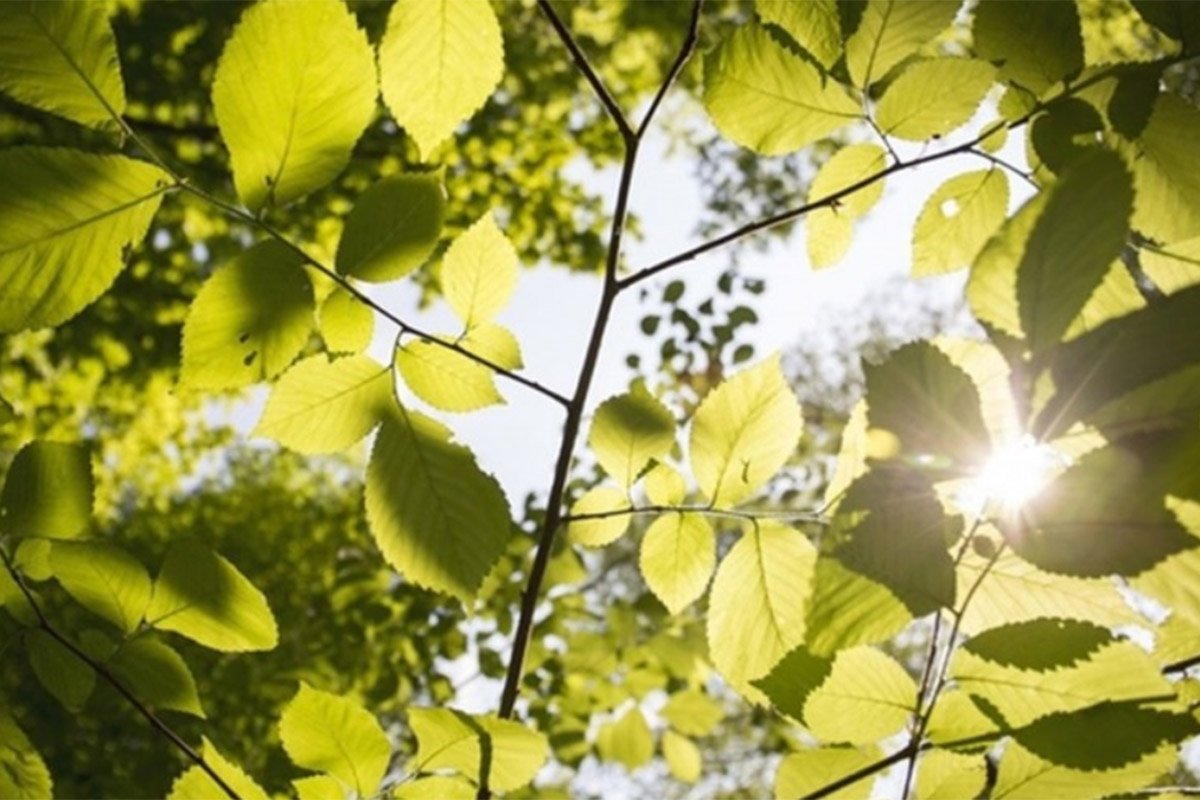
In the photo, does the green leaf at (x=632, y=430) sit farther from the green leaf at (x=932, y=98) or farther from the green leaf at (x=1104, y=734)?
the green leaf at (x=1104, y=734)

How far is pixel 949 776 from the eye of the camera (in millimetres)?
742

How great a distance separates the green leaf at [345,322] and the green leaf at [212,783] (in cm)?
36

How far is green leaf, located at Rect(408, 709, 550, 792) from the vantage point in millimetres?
853

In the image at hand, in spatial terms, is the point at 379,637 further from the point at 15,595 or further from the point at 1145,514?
the point at 1145,514

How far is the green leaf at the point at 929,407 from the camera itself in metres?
0.53

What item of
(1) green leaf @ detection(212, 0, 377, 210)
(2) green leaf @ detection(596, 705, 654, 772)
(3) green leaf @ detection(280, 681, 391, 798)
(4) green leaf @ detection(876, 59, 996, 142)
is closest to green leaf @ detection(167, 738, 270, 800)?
(3) green leaf @ detection(280, 681, 391, 798)

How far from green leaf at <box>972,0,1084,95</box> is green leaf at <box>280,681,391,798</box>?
76 centimetres

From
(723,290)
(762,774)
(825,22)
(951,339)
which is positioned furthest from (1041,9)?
(762,774)

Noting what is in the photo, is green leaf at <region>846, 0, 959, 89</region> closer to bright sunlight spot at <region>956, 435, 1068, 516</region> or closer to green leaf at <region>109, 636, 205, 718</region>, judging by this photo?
bright sunlight spot at <region>956, 435, 1068, 516</region>

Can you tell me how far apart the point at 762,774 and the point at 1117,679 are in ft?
39.1

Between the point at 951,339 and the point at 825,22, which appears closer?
the point at 951,339

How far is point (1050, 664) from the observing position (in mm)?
596

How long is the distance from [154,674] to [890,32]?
35.3 inches

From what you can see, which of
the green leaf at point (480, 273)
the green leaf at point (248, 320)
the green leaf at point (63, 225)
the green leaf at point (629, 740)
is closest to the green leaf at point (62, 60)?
the green leaf at point (63, 225)
